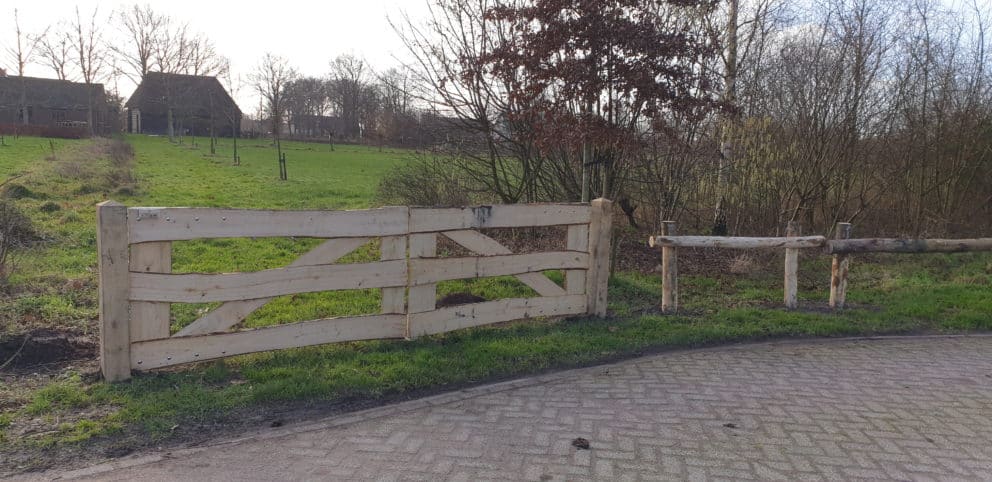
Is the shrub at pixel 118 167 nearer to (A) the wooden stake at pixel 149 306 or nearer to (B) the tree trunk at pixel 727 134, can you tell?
(A) the wooden stake at pixel 149 306

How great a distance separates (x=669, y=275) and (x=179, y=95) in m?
67.7

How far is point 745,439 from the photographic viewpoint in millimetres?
4234

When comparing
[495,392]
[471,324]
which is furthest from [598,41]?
[495,392]

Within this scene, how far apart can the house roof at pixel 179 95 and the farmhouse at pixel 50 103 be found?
5.08m

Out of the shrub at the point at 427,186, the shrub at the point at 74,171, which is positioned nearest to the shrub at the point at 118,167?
the shrub at the point at 74,171

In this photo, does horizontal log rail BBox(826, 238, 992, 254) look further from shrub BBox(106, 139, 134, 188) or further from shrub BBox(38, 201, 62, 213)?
shrub BBox(106, 139, 134, 188)

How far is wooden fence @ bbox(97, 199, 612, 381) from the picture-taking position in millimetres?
4766

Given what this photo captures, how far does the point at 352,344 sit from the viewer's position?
6047mm

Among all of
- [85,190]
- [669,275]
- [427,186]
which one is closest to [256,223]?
[669,275]

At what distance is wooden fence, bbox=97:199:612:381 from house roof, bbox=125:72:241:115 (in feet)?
207

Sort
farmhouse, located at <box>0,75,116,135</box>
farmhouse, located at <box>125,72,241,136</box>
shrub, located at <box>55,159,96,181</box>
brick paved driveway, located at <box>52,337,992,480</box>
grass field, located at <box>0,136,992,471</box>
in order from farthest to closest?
farmhouse, located at <box>125,72,241,136</box> → farmhouse, located at <box>0,75,116,135</box> → shrub, located at <box>55,159,96,181</box> → grass field, located at <box>0,136,992,471</box> → brick paved driveway, located at <box>52,337,992,480</box>

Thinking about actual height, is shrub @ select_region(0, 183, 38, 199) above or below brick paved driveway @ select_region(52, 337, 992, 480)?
above

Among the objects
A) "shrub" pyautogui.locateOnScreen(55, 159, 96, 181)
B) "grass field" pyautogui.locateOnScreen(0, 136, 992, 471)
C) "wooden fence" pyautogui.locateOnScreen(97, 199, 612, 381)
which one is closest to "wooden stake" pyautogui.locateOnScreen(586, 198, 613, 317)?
"wooden fence" pyautogui.locateOnScreen(97, 199, 612, 381)

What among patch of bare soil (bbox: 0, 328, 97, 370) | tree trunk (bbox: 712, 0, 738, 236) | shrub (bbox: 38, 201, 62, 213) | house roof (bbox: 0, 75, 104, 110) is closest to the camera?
patch of bare soil (bbox: 0, 328, 97, 370)
